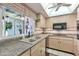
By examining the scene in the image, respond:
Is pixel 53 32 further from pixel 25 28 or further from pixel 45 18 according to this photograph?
pixel 25 28

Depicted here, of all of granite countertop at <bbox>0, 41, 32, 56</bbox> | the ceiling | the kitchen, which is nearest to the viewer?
granite countertop at <bbox>0, 41, 32, 56</bbox>

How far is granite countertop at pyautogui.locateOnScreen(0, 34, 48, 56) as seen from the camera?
1106 mm

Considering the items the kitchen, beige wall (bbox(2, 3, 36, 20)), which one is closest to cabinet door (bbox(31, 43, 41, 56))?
the kitchen

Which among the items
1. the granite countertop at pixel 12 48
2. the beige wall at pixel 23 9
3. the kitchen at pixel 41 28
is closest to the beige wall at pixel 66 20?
the kitchen at pixel 41 28

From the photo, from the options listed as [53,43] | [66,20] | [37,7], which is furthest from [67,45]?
[37,7]

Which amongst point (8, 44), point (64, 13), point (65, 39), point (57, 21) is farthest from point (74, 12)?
point (8, 44)

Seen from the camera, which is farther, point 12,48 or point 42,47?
point 42,47

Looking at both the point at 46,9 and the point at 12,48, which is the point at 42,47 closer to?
the point at 12,48

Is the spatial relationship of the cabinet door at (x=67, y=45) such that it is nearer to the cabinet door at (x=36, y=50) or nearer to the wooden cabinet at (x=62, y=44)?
the wooden cabinet at (x=62, y=44)

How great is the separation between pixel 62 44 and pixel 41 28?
359 mm

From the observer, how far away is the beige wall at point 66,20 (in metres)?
1.31

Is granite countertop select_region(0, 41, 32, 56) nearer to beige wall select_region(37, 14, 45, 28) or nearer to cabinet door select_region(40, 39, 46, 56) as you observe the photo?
cabinet door select_region(40, 39, 46, 56)

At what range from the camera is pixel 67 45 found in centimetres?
134

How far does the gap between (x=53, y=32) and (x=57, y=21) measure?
0.53 ft
